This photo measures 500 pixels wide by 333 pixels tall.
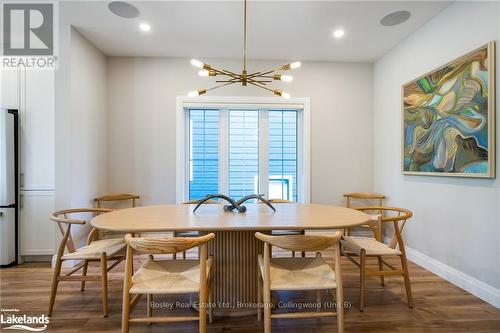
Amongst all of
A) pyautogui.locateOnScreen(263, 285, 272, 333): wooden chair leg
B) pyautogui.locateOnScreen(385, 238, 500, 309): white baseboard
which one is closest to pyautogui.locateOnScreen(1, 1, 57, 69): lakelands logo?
pyautogui.locateOnScreen(263, 285, 272, 333): wooden chair leg

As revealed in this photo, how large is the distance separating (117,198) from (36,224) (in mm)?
867

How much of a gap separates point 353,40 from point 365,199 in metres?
2.16

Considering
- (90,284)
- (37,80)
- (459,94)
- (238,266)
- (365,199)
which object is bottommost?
(90,284)

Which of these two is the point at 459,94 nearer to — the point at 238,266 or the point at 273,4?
the point at 273,4

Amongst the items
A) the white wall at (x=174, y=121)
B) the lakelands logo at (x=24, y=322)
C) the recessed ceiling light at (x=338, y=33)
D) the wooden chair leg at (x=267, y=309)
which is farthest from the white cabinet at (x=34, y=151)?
the recessed ceiling light at (x=338, y=33)

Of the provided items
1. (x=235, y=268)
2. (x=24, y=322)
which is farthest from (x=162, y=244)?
(x=24, y=322)

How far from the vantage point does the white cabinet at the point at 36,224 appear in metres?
2.87

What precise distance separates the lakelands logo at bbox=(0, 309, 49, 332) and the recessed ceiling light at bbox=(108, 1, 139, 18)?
2.76 metres

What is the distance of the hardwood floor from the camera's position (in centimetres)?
180

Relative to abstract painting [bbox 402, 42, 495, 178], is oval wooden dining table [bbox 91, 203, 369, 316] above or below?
below

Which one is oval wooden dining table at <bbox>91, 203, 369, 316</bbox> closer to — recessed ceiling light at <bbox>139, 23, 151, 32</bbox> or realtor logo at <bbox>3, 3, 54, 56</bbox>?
recessed ceiling light at <bbox>139, 23, 151, 32</bbox>

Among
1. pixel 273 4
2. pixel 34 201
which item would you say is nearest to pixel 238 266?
pixel 273 4

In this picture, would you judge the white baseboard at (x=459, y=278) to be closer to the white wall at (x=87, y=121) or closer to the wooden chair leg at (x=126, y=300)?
the wooden chair leg at (x=126, y=300)

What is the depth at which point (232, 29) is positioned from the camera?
2791 mm
